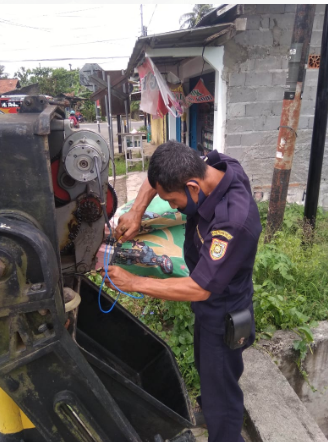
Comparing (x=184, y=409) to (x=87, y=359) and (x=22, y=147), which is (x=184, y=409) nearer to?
(x=87, y=359)

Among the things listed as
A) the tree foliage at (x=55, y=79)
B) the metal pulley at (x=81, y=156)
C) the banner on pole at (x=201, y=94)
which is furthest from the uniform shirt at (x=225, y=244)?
the tree foliage at (x=55, y=79)

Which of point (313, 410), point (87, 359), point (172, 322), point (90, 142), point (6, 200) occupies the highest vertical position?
point (90, 142)

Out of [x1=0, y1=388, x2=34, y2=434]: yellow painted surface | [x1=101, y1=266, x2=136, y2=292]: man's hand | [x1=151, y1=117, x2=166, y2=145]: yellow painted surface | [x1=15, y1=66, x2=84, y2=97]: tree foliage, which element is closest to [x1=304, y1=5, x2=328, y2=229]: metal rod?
[x1=101, y1=266, x2=136, y2=292]: man's hand

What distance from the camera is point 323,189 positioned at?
5.51 meters

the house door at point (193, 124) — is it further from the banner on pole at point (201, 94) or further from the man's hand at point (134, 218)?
the man's hand at point (134, 218)

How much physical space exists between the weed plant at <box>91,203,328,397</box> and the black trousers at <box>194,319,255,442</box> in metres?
0.55

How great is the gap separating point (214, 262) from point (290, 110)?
257cm

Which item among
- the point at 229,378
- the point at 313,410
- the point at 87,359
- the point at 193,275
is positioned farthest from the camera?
the point at 313,410

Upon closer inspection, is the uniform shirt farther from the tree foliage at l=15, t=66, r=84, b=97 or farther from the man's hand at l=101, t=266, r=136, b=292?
the tree foliage at l=15, t=66, r=84, b=97

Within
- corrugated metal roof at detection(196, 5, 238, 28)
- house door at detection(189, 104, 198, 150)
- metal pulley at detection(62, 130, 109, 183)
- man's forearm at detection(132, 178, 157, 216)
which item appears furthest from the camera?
house door at detection(189, 104, 198, 150)

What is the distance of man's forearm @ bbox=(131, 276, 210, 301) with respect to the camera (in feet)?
5.29

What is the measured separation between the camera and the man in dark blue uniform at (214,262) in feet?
5.14

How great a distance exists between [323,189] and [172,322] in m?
3.77

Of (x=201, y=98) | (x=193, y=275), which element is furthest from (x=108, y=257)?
(x=201, y=98)
